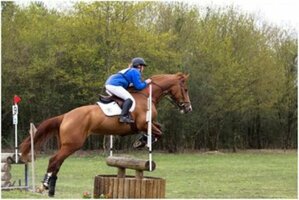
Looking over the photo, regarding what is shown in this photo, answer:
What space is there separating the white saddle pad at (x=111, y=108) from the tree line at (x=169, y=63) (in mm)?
21668

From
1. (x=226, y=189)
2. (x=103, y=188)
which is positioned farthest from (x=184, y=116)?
(x=103, y=188)

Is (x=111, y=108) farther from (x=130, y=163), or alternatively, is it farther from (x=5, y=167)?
(x=5, y=167)

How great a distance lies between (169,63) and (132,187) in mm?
23775

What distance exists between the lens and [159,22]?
115 ft

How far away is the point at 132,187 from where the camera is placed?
27.1ft

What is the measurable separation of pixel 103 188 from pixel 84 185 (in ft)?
19.4

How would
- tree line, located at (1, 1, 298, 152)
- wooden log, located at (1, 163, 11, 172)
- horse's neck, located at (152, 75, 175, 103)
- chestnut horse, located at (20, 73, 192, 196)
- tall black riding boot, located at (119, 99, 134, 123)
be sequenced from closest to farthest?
tall black riding boot, located at (119, 99, 134, 123) → chestnut horse, located at (20, 73, 192, 196) → horse's neck, located at (152, 75, 175, 103) → wooden log, located at (1, 163, 11, 172) → tree line, located at (1, 1, 298, 152)

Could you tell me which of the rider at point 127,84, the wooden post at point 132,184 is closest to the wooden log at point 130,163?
the wooden post at point 132,184

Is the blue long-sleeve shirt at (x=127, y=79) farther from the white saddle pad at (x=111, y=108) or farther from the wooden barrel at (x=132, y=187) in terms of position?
the wooden barrel at (x=132, y=187)

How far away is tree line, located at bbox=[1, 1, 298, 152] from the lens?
30.3 m

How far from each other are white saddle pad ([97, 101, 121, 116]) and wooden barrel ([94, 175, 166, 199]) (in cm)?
95

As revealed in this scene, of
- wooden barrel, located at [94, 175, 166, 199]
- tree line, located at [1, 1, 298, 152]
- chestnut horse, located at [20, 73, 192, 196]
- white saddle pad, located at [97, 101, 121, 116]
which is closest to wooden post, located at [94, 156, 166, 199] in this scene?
wooden barrel, located at [94, 175, 166, 199]

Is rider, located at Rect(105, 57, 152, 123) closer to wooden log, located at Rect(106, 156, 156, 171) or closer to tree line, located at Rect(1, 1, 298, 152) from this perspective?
wooden log, located at Rect(106, 156, 156, 171)

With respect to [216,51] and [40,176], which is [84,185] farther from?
[216,51]
